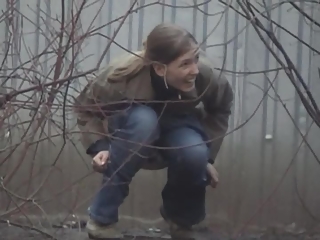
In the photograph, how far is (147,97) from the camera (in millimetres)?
2455

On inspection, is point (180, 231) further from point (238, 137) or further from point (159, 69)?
point (238, 137)

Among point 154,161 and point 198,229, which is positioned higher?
point 154,161

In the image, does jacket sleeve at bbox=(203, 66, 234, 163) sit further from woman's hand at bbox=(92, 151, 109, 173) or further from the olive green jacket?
woman's hand at bbox=(92, 151, 109, 173)

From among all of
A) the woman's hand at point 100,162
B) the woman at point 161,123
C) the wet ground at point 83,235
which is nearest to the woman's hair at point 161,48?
the woman at point 161,123

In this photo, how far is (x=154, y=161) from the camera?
8.11ft

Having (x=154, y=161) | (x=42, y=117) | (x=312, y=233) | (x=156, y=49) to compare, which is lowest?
(x=312, y=233)

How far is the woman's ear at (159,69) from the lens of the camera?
2.39 metres

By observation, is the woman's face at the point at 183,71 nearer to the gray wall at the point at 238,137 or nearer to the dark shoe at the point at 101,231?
the dark shoe at the point at 101,231

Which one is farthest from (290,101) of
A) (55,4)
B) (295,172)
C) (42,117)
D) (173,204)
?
(42,117)

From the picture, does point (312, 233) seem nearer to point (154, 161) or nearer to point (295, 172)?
point (295, 172)

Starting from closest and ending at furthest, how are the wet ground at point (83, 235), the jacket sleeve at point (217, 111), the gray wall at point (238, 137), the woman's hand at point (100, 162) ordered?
1. the woman's hand at point (100, 162)
2. the jacket sleeve at point (217, 111)
3. the wet ground at point (83, 235)
4. the gray wall at point (238, 137)

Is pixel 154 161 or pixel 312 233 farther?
pixel 312 233

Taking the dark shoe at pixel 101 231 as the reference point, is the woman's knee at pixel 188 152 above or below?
above

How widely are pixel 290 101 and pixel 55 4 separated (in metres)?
1.16
